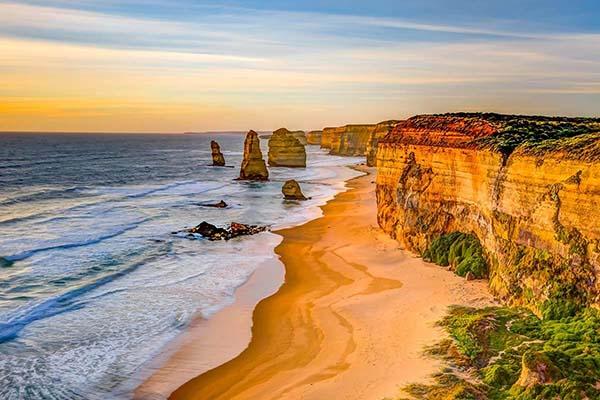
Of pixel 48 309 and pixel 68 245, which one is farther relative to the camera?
pixel 68 245

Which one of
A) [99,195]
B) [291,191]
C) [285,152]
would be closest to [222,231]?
[291,191]

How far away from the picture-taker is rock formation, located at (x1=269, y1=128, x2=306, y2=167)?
320ft

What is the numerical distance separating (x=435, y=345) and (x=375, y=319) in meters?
3.23

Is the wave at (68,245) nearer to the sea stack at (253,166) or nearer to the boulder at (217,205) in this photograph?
the boulder at (217,205)

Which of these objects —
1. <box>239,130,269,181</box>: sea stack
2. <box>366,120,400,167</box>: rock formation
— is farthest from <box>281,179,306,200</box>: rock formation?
<box>366,120,400,167</box>: rock formation

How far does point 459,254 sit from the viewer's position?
24.2m

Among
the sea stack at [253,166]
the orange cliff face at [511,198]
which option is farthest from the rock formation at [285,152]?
the orange cliff face at [511,198]

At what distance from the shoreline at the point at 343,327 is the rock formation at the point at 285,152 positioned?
6782cm

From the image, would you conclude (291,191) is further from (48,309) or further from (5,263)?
(48,309)

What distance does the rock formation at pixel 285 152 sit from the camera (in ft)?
320

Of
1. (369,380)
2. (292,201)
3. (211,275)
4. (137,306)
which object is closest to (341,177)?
(292,201)

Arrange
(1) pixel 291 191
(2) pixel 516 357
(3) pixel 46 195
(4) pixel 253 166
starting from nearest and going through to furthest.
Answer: (2) pixel 516 357 < (1) pixel 291 191 < (3) pixel 46 195 < (4) pixel 253 166

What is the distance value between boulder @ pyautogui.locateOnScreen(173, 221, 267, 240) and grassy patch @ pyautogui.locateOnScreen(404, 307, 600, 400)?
19859mm

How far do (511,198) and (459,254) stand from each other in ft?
15.8
